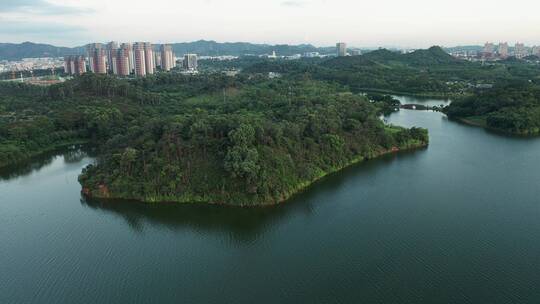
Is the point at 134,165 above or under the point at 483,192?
above

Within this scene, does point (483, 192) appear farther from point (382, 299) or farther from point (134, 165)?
point (134, 165)

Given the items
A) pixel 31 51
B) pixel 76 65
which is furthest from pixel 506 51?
pixel 31 51

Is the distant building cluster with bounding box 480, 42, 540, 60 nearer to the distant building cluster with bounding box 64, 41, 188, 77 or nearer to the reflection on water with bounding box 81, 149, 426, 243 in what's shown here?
the distant building cluster with bounding box 64, 41, 188, 77

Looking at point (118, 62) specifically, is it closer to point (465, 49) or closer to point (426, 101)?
point (426, 101)

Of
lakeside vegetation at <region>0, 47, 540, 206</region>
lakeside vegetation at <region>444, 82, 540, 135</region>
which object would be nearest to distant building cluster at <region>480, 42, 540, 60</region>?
lakeside vegetation at <region>0, 47, 540, 206</region>

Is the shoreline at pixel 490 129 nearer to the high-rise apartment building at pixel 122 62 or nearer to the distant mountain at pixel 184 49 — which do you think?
the high-rise apartment building at pixel 122 62

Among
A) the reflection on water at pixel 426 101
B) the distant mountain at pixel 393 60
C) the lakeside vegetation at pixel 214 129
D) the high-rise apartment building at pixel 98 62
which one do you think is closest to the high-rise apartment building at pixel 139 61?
the high-rise apartment building at pixel 98 62

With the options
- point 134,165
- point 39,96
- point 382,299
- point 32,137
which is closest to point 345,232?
point 382,299
